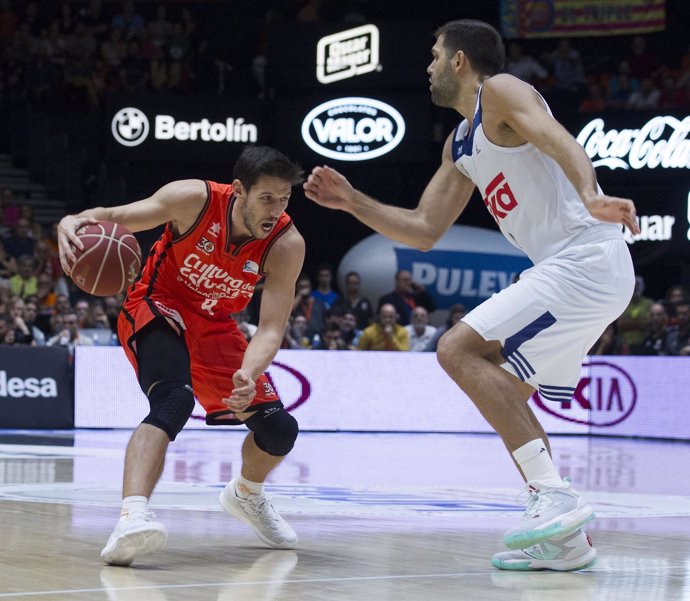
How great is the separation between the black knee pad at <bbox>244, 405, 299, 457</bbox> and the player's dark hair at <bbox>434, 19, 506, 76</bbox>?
1653 mm

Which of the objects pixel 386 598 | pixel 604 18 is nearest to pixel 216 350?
pixel 386 598

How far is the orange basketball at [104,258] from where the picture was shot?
Result: 4.96 m

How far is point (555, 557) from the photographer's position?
4664mm

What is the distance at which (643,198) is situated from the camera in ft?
59.0

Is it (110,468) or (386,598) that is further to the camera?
(110,468)

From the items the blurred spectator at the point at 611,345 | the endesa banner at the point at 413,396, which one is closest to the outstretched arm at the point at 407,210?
the endesa banner at the point at 413,396

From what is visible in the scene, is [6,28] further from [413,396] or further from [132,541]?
[132,541]

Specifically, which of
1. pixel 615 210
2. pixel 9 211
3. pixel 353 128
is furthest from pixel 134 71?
pixel 615 210

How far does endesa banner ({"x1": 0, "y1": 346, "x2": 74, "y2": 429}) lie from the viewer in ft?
43.3

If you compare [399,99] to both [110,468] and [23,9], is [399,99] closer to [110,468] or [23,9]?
[23,9]

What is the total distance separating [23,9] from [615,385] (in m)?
12.8

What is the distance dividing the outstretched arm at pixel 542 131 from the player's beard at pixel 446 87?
0.29m

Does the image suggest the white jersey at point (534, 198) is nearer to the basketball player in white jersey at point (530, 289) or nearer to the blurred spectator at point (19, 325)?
the basketball player in white jersey at point (530, 289)

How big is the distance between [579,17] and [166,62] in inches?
254
